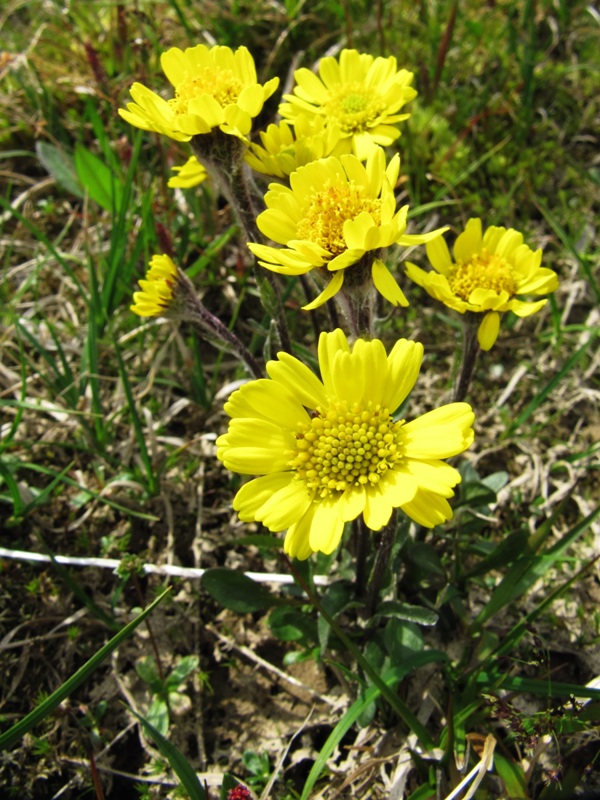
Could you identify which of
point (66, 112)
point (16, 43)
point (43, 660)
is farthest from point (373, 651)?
point (16, 43)

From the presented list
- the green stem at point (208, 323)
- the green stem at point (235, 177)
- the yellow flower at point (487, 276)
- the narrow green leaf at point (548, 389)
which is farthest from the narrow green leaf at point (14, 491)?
the narrow green leaf at point (548, 389)

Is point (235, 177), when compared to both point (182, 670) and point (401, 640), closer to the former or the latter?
point (401, 640)

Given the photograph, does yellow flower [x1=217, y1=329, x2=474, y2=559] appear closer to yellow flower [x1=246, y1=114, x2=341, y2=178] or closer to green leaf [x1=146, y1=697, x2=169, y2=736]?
yellow flower [x1=246, y1=114, x2=341, y2=178]

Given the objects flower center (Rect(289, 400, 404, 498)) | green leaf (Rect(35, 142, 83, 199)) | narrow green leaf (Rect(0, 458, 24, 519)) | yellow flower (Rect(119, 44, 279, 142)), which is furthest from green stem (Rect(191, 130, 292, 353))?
green leaf (Rect(35, 142, 83, 199))

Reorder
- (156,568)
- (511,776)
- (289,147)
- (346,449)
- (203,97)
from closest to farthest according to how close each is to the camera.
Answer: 1. (346,449)
2. (203,97)
3. (511,776)
4. (289,147)
5. (156,568)

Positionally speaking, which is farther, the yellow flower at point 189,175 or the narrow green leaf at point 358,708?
the yellow flower at point 189,175

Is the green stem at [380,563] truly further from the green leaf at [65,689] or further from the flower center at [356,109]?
the flower center at [356,109]

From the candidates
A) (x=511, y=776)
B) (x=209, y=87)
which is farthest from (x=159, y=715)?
(x=209, y=87)

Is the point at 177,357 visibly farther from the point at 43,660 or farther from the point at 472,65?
the point at 472,65
